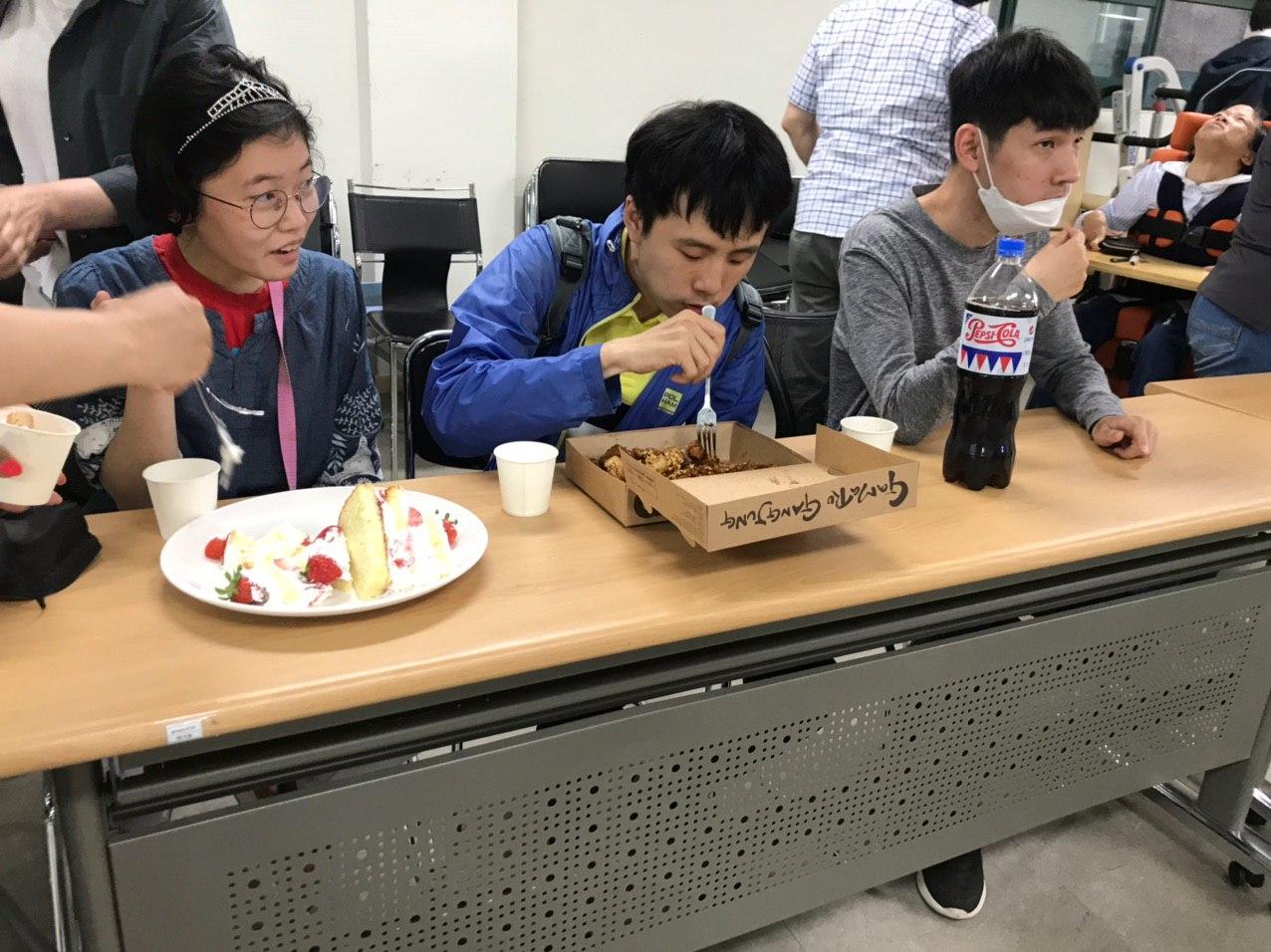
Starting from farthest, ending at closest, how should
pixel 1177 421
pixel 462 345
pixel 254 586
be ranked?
pixel 1177 421
pixel 462 345
pixel 254 586

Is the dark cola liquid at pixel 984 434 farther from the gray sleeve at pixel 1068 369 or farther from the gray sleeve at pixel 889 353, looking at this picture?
the gray sleeve at pixel 1068 369

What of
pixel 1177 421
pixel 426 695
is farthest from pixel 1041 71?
pixel 426 695

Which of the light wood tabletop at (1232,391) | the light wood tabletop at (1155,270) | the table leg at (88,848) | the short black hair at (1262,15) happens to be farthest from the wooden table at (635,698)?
the short black hair at (1262,15)

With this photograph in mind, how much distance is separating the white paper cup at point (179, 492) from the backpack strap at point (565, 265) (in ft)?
1.88

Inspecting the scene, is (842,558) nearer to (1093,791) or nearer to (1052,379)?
(1093,791)

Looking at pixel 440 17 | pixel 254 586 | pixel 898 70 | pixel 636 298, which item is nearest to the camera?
pixel 254 586

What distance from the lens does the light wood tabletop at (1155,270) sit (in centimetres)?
313

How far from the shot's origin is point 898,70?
249 centimetres

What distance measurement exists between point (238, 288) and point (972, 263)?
123 centimetres

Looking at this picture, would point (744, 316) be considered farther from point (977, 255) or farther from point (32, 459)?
point (32, 459)

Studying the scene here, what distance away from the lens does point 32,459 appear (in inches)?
34.3

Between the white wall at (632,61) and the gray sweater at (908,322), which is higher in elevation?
the white wall at (632,61)

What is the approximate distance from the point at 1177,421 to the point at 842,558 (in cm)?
97

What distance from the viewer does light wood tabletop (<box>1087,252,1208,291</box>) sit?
10.3ft
